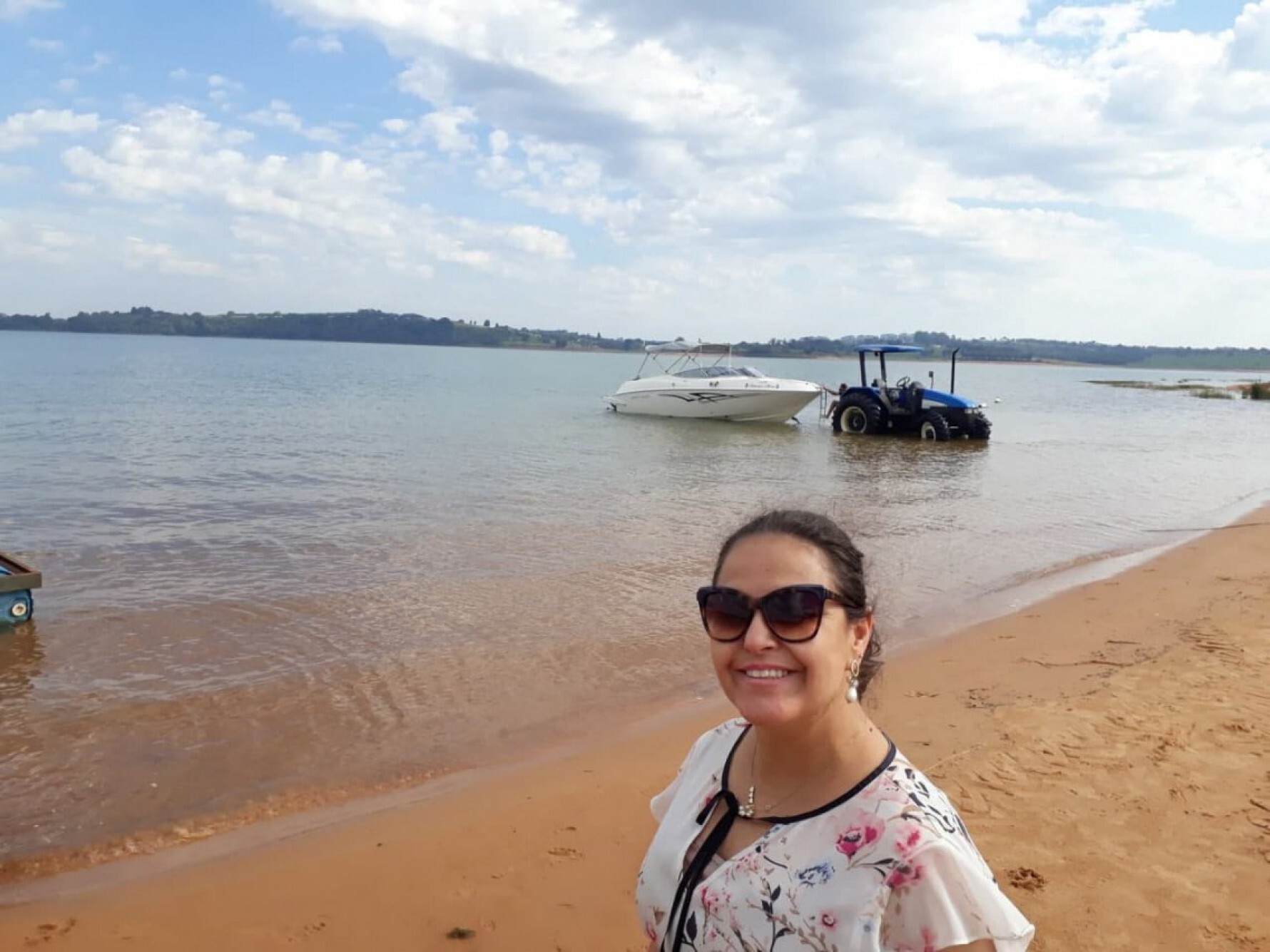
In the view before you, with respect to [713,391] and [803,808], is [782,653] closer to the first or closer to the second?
[803,808]

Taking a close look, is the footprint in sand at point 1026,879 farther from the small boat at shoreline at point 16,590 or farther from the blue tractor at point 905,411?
the blue tractor at point 905,411

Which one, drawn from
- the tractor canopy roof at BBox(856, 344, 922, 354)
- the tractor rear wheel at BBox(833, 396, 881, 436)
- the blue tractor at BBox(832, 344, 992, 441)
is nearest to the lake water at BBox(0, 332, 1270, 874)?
the blue tractor at BBox(832, 344, 992, 441)

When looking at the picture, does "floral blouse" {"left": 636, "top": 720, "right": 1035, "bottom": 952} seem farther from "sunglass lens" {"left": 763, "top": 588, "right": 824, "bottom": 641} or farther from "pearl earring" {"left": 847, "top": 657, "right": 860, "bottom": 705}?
Result: "sunglass lens" {"left": 763, "top": 588, "right": 824, "bottom": 641}

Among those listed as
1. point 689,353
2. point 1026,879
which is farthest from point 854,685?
point 689,353

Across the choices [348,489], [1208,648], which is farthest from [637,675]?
[348,489]

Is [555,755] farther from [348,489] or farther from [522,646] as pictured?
[348,489]

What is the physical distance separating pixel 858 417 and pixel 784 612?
1259 inches

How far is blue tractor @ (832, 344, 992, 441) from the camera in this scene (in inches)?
1209

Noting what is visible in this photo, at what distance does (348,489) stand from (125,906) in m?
14.2

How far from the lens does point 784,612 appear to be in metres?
2.05

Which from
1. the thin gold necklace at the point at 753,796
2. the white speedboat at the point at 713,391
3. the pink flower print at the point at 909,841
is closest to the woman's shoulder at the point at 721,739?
the thin gold necklace at the point at 753,796

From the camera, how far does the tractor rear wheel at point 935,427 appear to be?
30.5 meters

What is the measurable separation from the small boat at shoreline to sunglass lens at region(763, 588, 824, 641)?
864 centimetres

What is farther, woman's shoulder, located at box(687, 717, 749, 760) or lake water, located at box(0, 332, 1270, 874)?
lake water, located at box(0, 332, 1270, 874)
